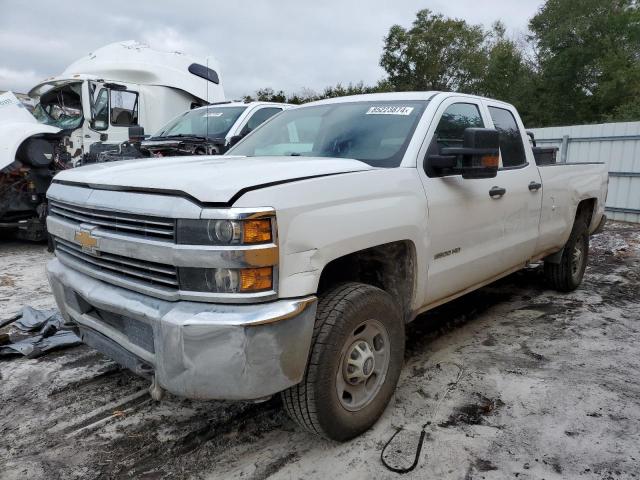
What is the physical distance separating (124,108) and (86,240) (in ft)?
25.0

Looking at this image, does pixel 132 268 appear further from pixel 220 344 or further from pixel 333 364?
pixel 333 364

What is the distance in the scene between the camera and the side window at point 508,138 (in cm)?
427

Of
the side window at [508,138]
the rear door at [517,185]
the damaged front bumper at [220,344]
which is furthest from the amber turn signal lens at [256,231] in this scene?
the side window at [508,138]

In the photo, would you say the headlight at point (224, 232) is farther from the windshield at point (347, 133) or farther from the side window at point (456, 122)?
the side window at point (456, 122)

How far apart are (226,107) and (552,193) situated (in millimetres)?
5579

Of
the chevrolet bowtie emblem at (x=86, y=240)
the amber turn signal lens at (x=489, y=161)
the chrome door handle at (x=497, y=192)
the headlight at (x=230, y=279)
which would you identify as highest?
the amber turn signal lens at (x=489, y=161)

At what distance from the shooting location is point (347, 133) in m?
3.50

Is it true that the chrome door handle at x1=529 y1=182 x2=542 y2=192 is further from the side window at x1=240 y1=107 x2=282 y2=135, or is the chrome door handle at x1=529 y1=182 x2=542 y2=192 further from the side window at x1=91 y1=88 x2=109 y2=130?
the side window at x1=91 y1=88 x2=109 y2=130

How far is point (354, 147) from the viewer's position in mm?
3363

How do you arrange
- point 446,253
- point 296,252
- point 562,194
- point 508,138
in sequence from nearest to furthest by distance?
1. point 296,252
2. point 446,253
3. point 508,138
4. point 562,194

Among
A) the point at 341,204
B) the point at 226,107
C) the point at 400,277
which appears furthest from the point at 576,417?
the point at 226,107

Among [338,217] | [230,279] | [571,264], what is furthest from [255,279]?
[571,264]

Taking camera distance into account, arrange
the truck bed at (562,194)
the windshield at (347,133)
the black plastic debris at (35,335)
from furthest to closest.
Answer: the truck bed at (562,194)
the black plastic debris at (35,335)
the windshield at (347,133)

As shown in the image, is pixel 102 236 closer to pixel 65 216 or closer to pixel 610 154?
pixel 65 216
